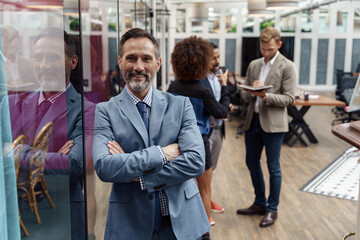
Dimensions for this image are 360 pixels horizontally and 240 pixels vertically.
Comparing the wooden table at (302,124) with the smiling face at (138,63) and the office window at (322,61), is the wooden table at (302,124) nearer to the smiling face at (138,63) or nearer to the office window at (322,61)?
the smiling face at (138,63)

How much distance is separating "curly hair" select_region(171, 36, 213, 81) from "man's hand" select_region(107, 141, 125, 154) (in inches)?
55.5

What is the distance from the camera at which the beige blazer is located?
343cm

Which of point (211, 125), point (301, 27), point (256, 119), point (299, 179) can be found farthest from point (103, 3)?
point (301, 27)

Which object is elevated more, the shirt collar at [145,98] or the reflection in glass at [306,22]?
the reflection in glass at [306,22]

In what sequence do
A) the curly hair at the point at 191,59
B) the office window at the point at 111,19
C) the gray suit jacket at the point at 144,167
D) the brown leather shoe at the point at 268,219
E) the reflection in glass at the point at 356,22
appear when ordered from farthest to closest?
the reflection in glass at the point at 356,22, the brown leather shoe at the point at 268,219, the curly hair at the point at 191,59, the office window at the point at 111,19, the gray suit jacket at the point at 144,167

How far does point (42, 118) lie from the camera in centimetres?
119

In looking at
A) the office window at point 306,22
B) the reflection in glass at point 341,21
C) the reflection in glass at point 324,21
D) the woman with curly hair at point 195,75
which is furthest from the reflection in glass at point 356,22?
the woman with curly hair at point 195,75

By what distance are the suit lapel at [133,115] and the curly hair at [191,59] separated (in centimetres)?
129

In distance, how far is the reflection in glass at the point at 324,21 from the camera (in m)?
14.3

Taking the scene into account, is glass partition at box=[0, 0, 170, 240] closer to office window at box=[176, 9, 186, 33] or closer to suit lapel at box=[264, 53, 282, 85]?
suit lapel at box=[264, 53, 282, 85]

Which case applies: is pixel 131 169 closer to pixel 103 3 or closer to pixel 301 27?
pixel 103 3

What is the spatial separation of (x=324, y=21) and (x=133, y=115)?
46.3 feet

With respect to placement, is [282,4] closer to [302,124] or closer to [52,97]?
[302,124]

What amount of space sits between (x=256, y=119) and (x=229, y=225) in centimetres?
103
